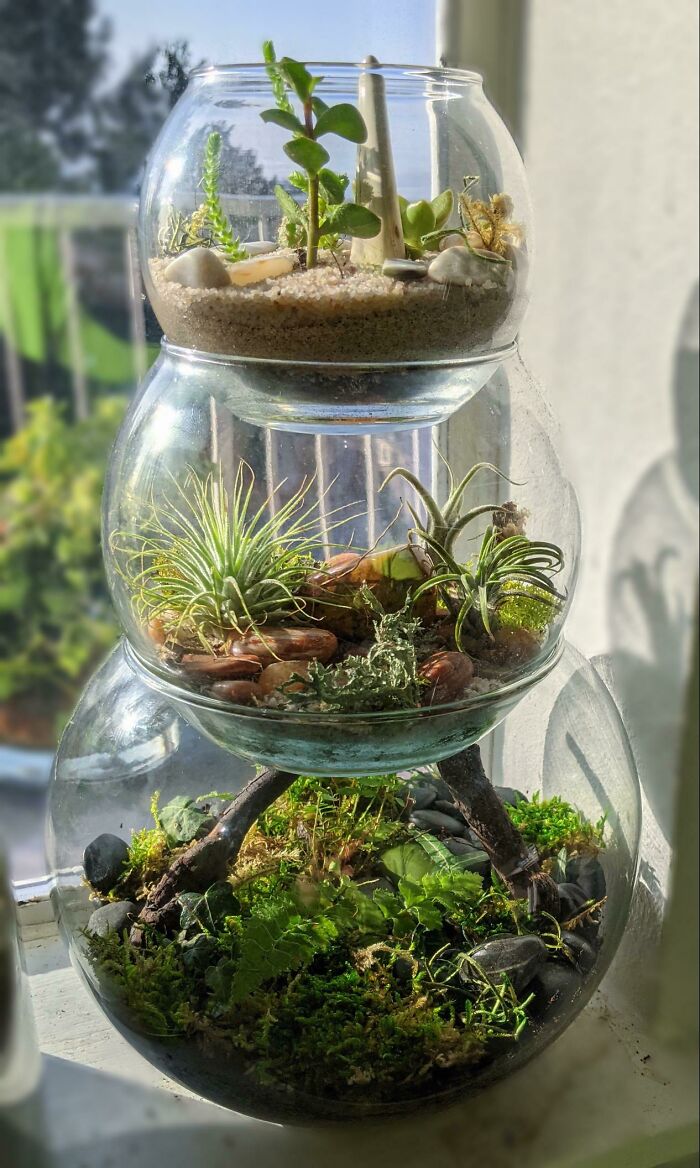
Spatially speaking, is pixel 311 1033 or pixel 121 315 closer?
pixel 311 1033

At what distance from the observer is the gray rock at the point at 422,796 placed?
1025 millimetres

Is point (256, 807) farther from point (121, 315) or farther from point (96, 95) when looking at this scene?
point (96, 95)

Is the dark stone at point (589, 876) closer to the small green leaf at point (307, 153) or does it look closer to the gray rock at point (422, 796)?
the gray rock at point (422, 796)

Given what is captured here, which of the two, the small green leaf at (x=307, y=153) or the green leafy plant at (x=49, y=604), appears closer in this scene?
the small green leaf at (x=307, y=153)

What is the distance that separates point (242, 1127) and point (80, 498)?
0.81 metres

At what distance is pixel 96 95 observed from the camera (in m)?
1.05

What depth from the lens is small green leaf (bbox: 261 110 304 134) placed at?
66 centimetres

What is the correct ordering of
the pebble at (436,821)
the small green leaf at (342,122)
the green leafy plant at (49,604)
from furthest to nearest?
the green leafy plant at (49,604) → the pebble at (436,821) → the small green leaf at (342,122)

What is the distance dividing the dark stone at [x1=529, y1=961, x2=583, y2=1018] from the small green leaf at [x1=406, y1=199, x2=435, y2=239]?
0.60 metres

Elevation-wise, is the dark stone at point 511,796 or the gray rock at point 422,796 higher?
the gray rock at point 422,796

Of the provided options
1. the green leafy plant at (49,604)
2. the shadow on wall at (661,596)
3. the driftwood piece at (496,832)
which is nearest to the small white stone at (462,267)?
the shadow on wall at (661,596)

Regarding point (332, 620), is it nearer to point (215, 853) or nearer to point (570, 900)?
point (215, 853)

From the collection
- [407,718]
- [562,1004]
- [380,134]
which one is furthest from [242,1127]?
[380,134]

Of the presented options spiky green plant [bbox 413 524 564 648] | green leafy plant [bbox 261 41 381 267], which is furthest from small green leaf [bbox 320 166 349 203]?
spiky green plant [bbox 413 524 564 648]
